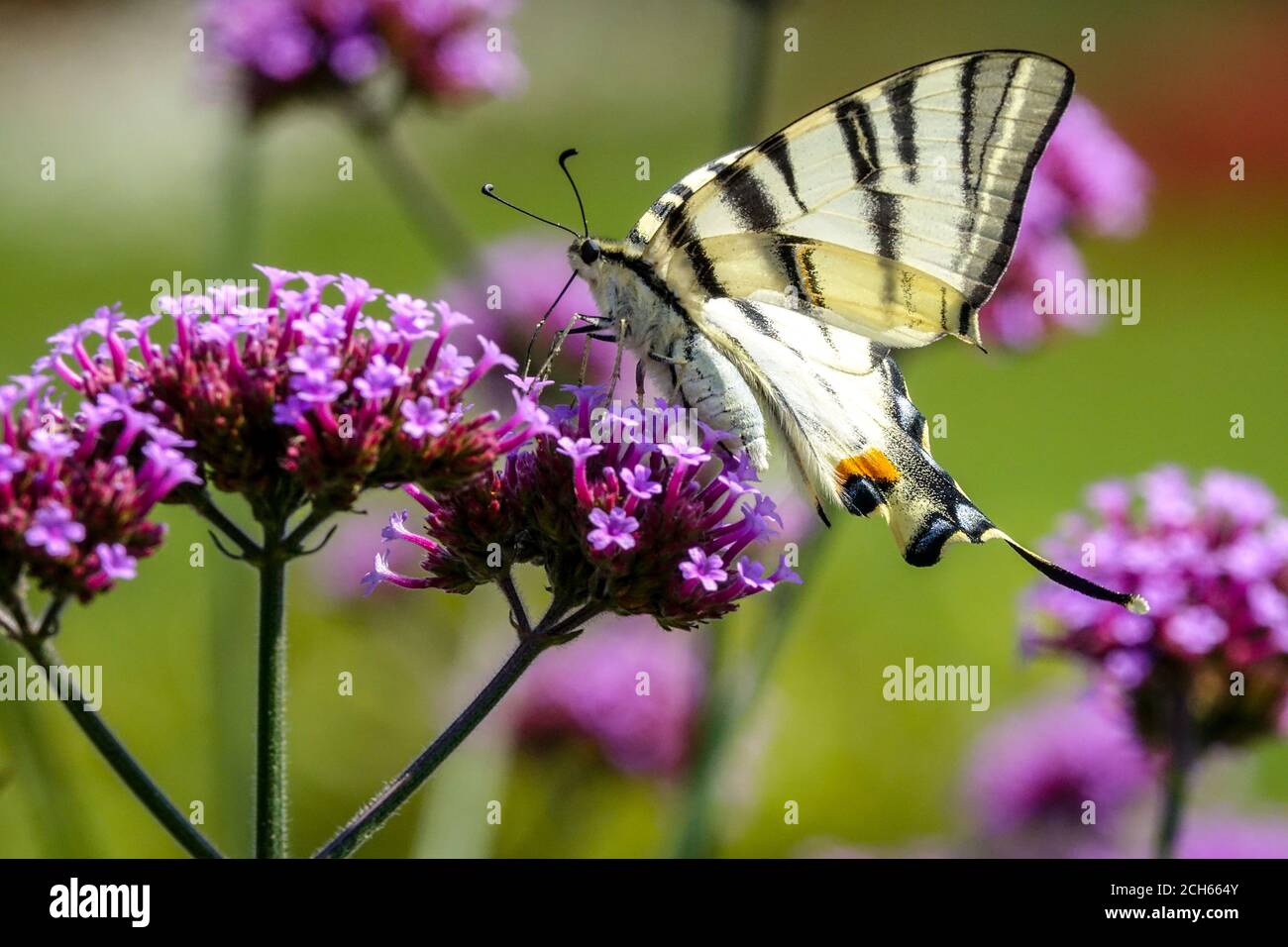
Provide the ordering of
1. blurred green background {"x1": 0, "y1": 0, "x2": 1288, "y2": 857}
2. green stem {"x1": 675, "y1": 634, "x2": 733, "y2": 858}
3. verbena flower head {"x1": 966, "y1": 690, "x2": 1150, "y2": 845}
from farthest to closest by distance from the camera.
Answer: verbena flower head {"x1": 966, "y1": 690, "x2": 1150, "y2": 845} < blurred green background {"x1": 0, "y1": 0, "x2": 1288, "y2": 857} < green stem {"x1": 675, "y1": 634, "x2": 733, "y2": 858}

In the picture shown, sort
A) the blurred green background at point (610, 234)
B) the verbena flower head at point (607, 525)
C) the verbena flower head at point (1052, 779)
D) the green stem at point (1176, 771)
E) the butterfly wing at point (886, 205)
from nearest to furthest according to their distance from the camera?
the verbena flower head at point (607, 525) → the butterfly wing at point (886, 205) → the green stem at point (1176, 771) → the blurred green background at point (610, 234) → the verbena flower head at point (1052, 779)

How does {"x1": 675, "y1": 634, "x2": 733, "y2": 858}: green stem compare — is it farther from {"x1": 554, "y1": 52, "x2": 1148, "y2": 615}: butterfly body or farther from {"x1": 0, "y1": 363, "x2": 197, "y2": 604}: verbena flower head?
{"x1": 0, "y1": 363, "x2": 197, "y2": 604}: verbena flower head

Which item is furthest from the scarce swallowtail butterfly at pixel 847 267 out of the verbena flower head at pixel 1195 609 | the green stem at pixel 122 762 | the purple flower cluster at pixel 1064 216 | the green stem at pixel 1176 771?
the purple flower cluster at pixel 1064 216

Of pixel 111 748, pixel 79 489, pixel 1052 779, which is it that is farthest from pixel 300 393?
pixel 1052 779

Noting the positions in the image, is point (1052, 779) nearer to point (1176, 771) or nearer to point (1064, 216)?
point (1176, 771)

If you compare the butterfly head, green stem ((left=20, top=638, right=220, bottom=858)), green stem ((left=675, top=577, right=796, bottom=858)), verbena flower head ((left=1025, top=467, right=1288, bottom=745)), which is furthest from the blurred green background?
the butterfly head

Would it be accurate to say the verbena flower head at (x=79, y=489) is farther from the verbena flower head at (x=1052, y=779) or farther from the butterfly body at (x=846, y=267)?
the verbena flower head at (x=1052, y=779)

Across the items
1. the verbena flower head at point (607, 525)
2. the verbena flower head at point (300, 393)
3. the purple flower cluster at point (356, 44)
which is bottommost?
the verbena flower head at point (607, 525)

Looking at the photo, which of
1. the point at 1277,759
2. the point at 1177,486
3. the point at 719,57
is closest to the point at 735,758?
the point at 1177,486
